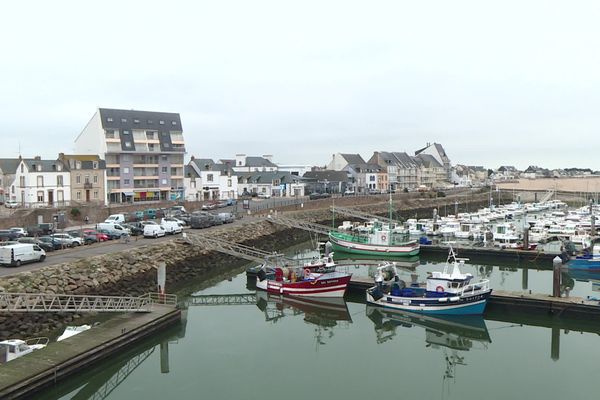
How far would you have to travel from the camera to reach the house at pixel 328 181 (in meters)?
97.3

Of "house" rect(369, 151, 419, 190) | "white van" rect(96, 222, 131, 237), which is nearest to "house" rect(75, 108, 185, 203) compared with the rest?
"white van" rect(96, 222, 131, 237)

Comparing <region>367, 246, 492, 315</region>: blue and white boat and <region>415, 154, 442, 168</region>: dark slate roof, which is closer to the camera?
<region>367, 246, 492, 315</region>: blue and white boat

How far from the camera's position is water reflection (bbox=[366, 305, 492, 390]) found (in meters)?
23.7

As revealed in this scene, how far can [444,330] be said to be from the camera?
2584 centimetres

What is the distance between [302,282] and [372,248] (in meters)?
18.3

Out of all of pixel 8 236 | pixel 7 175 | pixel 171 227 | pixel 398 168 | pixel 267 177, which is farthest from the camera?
pixel 398 168

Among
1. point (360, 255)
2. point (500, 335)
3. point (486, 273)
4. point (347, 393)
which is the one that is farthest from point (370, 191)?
point (347, 393)

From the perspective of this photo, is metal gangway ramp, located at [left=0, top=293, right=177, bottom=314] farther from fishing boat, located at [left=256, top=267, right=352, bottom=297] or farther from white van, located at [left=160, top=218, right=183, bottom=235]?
white van, located at [left=160, top=218, right=183, bottom=235]

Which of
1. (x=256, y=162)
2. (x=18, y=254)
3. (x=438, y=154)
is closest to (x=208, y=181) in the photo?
(x=256, y=162)

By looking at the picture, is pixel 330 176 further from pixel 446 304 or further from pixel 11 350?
pixel 11 350

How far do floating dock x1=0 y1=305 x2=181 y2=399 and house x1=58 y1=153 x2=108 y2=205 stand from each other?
1586 inches

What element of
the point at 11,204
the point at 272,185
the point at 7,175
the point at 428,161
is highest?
the point at 428,161

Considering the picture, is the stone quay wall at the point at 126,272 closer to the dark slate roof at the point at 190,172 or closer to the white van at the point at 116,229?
the white van at the point at 116,229

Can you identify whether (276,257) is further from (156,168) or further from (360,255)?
(156,168)
